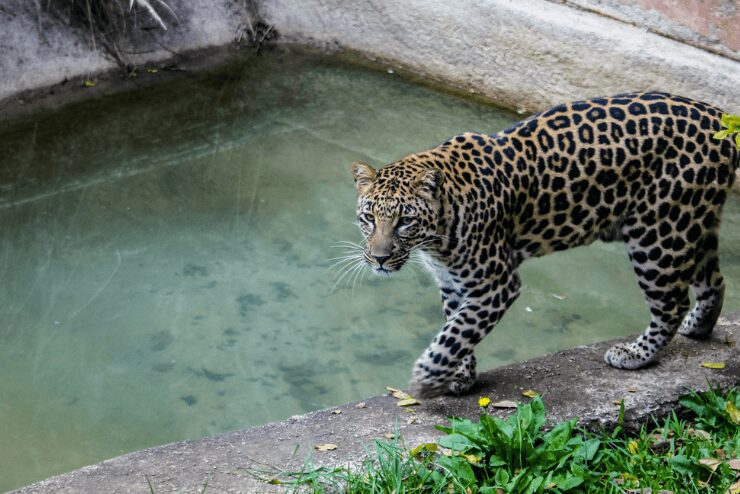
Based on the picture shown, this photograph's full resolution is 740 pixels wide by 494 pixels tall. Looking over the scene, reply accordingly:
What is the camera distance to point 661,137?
5184mm

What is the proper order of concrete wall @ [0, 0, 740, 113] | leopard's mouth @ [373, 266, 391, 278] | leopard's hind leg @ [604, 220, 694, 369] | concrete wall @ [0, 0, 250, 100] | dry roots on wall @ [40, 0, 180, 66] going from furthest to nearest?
dry roots on wall @ [40, 0, 180, 66], concrete wall @ [0, 0, 250, 100], concrete wall @ [0, 0, 740, 113], leopard's hind leg @ [604, 220, 694, 369], leopard's mouth @ [373, 266, 391, 278]

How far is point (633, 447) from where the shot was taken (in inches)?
191

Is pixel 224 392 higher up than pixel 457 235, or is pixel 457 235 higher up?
pixel 457 235

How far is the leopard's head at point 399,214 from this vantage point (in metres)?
5.00

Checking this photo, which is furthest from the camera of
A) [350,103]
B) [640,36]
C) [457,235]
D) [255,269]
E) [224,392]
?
[350,103]

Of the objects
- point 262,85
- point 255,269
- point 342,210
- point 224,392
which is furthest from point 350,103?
point 224,392

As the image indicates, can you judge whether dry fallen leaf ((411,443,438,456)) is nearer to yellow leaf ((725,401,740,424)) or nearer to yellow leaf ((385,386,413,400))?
yellow leaf ((385,386,413,400))

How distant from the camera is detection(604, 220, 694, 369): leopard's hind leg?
5.31 m

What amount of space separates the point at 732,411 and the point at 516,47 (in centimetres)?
576

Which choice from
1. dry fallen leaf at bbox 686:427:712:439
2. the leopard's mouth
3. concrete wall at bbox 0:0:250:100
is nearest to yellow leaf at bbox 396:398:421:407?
the leopard's mouth

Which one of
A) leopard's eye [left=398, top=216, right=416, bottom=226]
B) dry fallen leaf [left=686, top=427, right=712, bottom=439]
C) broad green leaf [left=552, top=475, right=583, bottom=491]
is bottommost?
broad green leaf [left=552, top=475, right=583, bottom=491]

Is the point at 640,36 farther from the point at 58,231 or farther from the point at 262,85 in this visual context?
the point at 58,231

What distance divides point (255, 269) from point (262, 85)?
3.65 m

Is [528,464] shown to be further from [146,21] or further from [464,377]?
[146,21]
